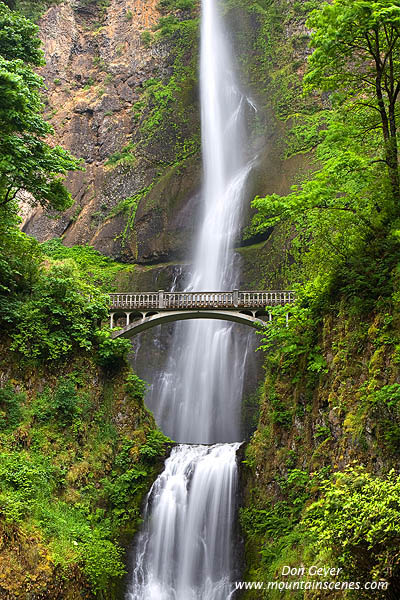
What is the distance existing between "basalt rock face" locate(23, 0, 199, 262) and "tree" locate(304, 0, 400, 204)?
19544 mm

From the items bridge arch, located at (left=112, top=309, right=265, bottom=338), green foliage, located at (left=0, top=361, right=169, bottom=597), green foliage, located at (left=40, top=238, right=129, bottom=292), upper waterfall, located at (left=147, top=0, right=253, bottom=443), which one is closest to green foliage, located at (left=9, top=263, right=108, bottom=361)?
green foliage, located at (left=0, top=361, right=169, bottom=597)

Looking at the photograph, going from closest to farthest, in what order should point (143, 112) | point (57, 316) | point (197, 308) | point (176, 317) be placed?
point (57, 316)
point (197, 308)
point (176, 317)
point (143, 112)

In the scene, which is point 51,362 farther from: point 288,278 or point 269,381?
point 288,278

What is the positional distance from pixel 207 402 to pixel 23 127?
1533cm

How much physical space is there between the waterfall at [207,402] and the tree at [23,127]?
9206 millimetres

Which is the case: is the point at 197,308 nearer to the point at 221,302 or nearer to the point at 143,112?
the point at 221,302

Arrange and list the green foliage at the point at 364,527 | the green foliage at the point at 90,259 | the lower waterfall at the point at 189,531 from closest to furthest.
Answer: the green foliage at the point at 364,527
the lower waterfall at the point at 189,531
the green foliage at the point at 90,259

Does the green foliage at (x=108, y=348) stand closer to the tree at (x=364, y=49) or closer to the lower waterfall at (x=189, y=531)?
the lower waterfall at (x=189, y=531)

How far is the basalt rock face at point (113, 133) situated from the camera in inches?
1262

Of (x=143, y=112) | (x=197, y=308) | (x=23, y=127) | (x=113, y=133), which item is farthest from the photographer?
(x=113, y=133)

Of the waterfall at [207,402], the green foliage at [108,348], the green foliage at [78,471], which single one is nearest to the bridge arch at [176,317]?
the green foliage at [78,471]

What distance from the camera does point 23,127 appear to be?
12539mm

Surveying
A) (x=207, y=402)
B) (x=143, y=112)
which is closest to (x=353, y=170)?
(x=207, y=402)

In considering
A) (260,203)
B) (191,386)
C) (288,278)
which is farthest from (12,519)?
(288,278)
